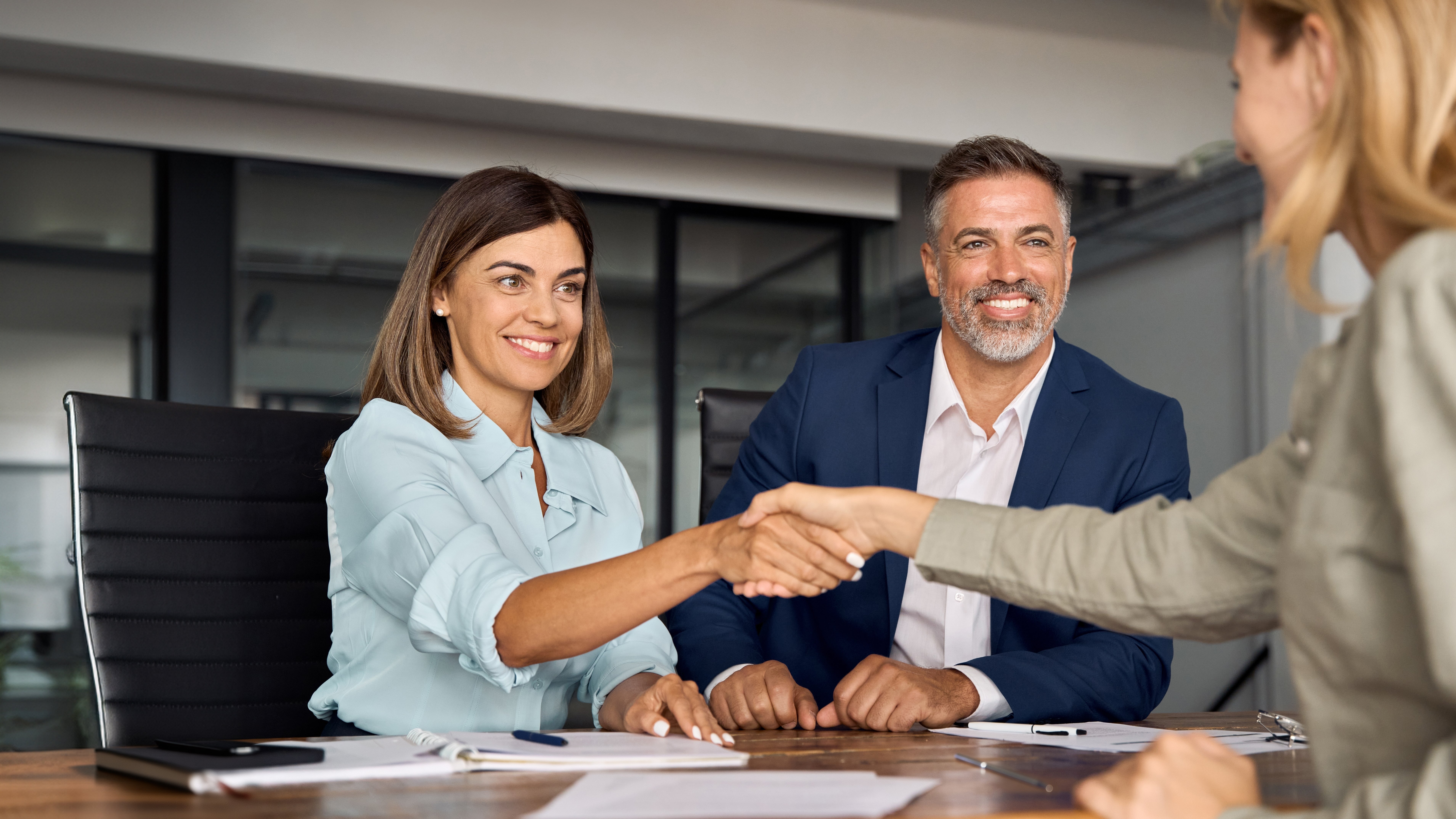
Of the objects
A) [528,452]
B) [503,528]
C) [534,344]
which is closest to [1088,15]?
[534,344]

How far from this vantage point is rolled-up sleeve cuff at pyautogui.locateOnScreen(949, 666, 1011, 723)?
163cm

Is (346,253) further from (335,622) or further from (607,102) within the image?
(335,622)

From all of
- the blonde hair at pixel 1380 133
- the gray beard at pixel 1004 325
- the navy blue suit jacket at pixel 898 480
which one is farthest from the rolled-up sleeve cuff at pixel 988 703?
the blonde hair at pixel 1380 133

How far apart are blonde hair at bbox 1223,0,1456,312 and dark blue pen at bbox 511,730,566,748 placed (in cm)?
81

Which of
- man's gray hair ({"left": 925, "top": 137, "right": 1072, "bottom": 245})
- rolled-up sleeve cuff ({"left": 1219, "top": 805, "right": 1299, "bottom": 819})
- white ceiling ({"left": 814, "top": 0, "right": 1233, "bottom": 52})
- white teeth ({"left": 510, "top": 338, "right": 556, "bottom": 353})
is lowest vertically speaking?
rolled-up sleeve cuff ({"left": 1219, "top": 805, "right": 1299, "bottom": 819})

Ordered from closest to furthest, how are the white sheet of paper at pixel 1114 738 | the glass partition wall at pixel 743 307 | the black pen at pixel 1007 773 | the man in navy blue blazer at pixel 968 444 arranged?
the black pen at pixel 1007 773, the white sheet of paper at pixel 1114 738, the man in navy blue blazer at pixel 968 444, the glass partition wall at pixel 743 307

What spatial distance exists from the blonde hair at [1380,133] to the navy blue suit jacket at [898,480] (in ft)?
3.31

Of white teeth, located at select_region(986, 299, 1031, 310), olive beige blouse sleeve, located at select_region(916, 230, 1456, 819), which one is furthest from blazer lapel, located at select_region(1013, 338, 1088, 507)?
olive beige blouse sleeve, located at select_region(916, 230, 1456, 819)

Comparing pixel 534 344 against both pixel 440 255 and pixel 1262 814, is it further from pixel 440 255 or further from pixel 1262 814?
pixel 1262 814

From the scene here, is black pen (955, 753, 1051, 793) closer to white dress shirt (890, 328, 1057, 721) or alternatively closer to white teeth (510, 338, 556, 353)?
white dress shirt (890, 328, 1057, 721)

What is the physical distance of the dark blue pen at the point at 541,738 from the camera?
1180 mm

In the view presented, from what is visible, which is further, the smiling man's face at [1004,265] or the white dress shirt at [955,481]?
the smiling man's face at [1004,265]

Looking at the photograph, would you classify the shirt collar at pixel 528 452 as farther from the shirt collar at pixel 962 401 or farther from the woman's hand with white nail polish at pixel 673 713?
the shirt collar at pixel 962 401

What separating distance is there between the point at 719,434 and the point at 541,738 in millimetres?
1244
